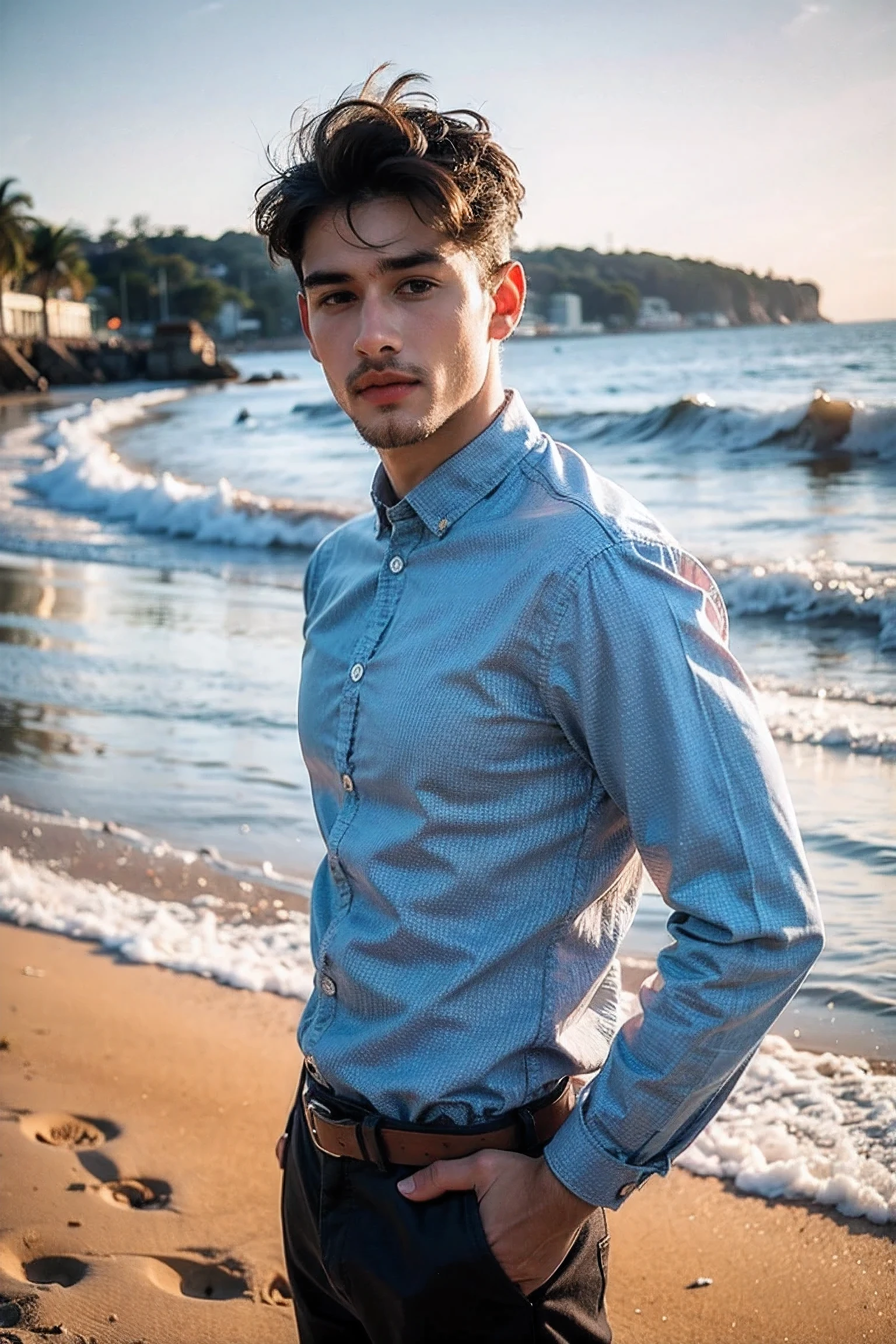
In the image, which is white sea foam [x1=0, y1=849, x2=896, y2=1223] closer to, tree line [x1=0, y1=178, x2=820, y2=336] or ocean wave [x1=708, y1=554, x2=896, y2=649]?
ocean wave [x1=708, y1=554, x2=896, y2=649]

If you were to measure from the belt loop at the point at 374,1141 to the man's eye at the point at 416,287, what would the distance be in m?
1.11

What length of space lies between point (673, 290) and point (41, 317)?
157 feet

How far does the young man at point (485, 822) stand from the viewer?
4.74ft

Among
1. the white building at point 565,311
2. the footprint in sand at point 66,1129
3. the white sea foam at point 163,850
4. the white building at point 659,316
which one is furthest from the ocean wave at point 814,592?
the white building at point 565,311

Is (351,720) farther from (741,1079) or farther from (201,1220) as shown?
(741,1079)

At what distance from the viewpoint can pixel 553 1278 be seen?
64.6 inches

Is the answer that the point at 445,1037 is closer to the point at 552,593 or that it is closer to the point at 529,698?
the point at 529,698

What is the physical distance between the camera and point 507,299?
195 cm

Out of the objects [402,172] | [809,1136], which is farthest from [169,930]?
[402,172]

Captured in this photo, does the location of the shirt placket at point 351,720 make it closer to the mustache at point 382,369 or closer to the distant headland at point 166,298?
the mustache at point 382,369

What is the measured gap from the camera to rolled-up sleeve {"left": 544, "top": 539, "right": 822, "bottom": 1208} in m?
1.42

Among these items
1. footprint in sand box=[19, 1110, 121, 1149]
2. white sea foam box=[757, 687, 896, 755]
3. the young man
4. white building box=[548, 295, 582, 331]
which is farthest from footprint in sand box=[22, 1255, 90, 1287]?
white building box=[548, 295, 582, 331]

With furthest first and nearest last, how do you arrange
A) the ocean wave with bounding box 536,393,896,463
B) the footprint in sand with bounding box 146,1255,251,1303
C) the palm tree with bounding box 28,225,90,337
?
1. the palm tree with bounding box 28,225,90,337
2. the ocean wave with bounding box 536,393,896,463
3. the footprint in sand with bounding box 146,1255,251,1303

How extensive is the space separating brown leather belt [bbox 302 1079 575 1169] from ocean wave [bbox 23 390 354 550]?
42.4 ft
